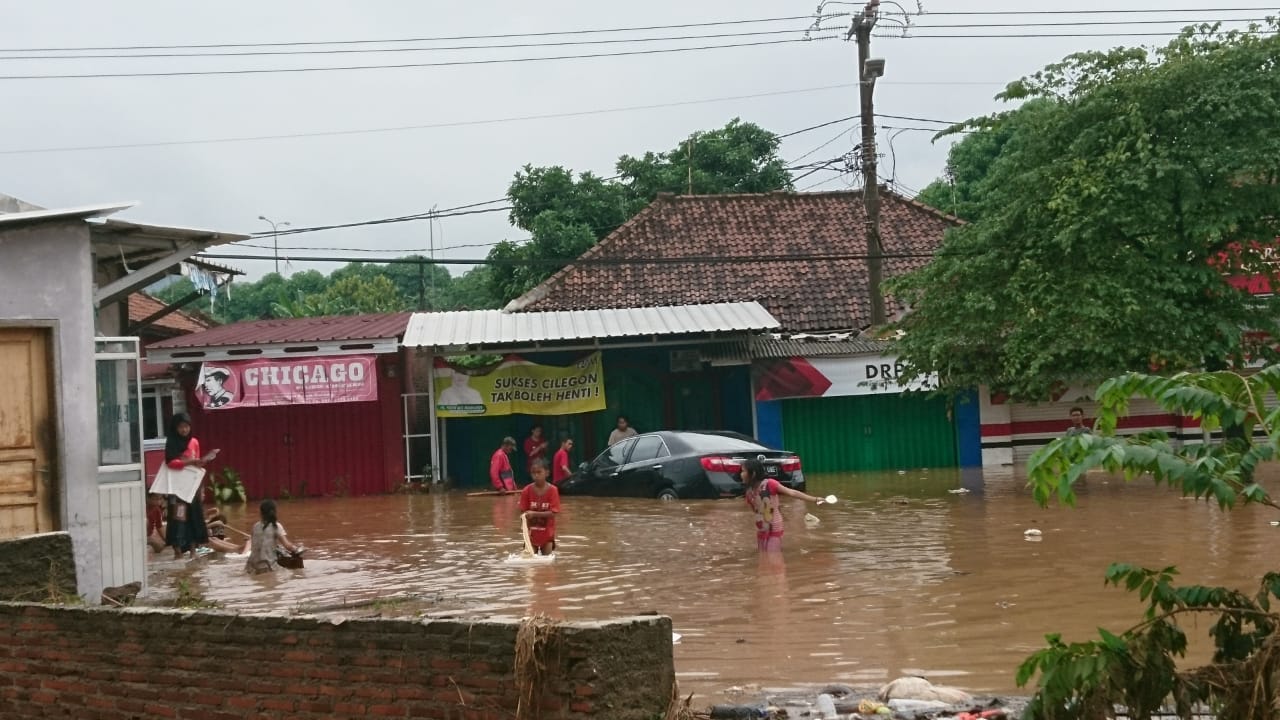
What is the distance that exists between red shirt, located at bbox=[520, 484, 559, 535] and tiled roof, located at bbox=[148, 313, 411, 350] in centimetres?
1134

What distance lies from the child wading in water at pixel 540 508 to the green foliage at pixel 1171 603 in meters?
8.40

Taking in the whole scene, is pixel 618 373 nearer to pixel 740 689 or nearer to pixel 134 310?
pixel 134 310

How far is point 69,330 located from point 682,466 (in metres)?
10.9

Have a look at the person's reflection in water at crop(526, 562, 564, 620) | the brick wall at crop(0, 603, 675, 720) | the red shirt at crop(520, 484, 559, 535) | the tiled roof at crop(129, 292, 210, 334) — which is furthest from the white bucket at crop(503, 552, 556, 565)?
the tiled roof at crop(129, 292, 210, 334)

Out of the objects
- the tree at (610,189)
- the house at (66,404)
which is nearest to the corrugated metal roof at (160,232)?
the house at (66,404)

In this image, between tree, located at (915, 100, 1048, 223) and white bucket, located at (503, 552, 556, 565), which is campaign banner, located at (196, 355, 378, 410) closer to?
white bucket, located at (503, 552, 556, 565)

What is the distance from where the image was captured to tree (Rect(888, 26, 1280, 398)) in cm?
1806

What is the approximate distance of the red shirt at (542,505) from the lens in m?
13.5

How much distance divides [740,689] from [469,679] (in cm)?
243

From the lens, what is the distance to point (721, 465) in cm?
1941

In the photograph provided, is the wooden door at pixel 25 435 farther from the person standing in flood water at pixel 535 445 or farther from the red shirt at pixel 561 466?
the person standing in flood water at pixel 535 445

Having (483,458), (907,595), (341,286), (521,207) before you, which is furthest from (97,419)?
(341,286)

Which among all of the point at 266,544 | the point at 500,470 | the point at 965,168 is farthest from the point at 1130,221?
the point at 965,168

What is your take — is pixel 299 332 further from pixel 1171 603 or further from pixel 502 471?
pixel 1171 603
